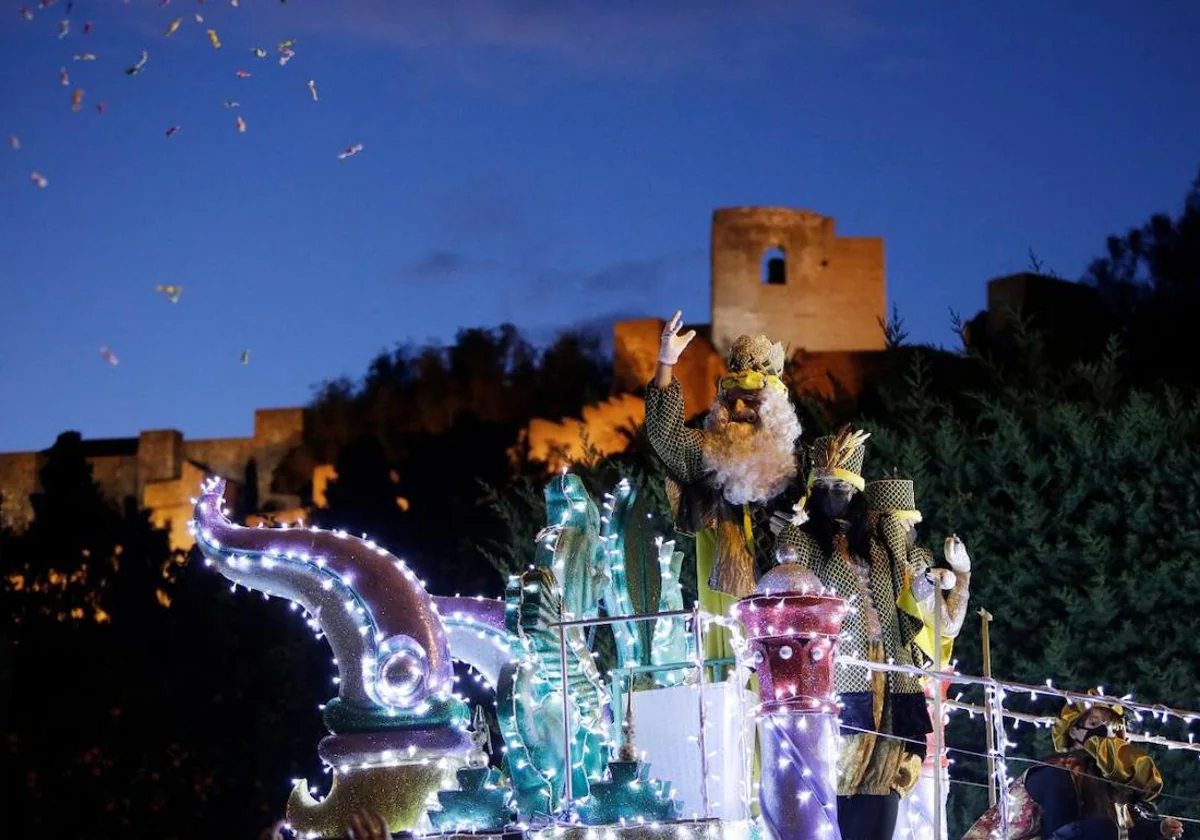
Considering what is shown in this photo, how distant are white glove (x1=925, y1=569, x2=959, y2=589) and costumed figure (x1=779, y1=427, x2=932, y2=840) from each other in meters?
0.05

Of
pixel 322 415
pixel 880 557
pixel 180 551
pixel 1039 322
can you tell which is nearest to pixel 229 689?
pixel 180 551

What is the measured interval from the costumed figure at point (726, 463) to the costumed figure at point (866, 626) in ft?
0.65

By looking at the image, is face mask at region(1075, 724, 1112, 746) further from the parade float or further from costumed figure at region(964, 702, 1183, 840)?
the parade float

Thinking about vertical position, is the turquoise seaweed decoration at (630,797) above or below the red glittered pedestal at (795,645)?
below

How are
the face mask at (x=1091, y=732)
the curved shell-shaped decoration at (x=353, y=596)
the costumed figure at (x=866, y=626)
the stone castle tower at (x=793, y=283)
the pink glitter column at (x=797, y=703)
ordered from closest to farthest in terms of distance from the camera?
1. the pink glitter column at (x=797, y=703)
2. the costumed figure at (x=866, y=626)
3. the face mask at (x=1091, y=732)
4. the curved shell-shaped decoration at (x=353, y=596)
5. the stone castle tower at (x=793, y=283)

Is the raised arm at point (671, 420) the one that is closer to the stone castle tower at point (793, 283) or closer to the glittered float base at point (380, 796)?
the glittered float base at point (380, 796)

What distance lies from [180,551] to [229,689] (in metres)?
10.8

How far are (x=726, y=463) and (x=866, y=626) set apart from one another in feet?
Answer: 2.75

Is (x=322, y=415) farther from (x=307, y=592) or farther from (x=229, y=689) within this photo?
(x=307, y=592)

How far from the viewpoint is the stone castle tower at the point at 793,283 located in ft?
195

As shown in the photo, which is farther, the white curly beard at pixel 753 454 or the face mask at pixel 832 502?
the white curly beard at pixel 753 454

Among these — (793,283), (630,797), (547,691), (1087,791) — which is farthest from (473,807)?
(793,283)

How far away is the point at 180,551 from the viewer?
39750 mm

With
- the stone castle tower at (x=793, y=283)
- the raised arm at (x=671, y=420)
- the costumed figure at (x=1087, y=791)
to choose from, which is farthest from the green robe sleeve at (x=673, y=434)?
the stone castle tower at (x=793, y=283)
